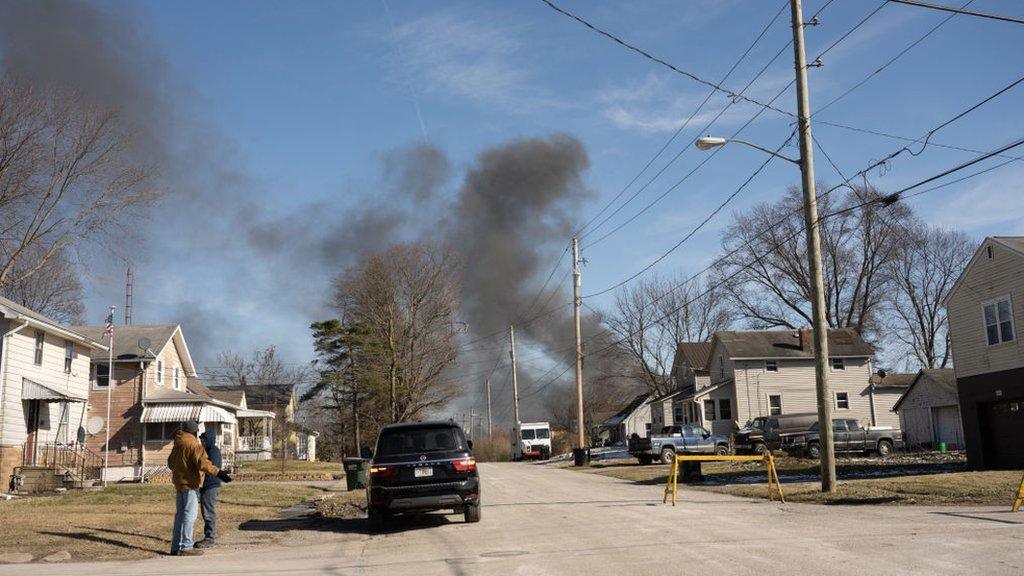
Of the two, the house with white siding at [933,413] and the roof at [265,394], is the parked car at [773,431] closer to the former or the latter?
the house with white siding at [933,413]

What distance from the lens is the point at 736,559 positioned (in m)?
9.35

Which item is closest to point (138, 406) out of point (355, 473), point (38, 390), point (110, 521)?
point (38, 390)

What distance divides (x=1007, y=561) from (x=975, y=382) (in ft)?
70.1

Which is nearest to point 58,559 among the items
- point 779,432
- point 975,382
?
point 975,382

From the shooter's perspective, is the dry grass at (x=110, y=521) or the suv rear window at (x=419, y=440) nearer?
the dry grass at (x=110, y=521)

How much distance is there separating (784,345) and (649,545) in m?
45.8

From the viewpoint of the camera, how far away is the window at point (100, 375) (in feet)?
129

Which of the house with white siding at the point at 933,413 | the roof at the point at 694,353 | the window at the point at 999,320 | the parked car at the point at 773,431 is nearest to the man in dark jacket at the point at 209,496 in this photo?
the window at the point at 999,320

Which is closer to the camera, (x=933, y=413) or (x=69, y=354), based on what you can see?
(x=69, y=354)

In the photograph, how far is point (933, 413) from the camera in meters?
42.1

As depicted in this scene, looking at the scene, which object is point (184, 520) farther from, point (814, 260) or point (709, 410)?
point (709, 410)

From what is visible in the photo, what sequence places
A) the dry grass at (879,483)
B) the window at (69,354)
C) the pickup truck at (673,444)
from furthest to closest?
the pickup truck at (673,444) → the window at (69,354) → the dry grass at (879,483)

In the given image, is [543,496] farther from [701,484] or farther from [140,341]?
[140,341]

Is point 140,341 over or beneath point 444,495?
over
